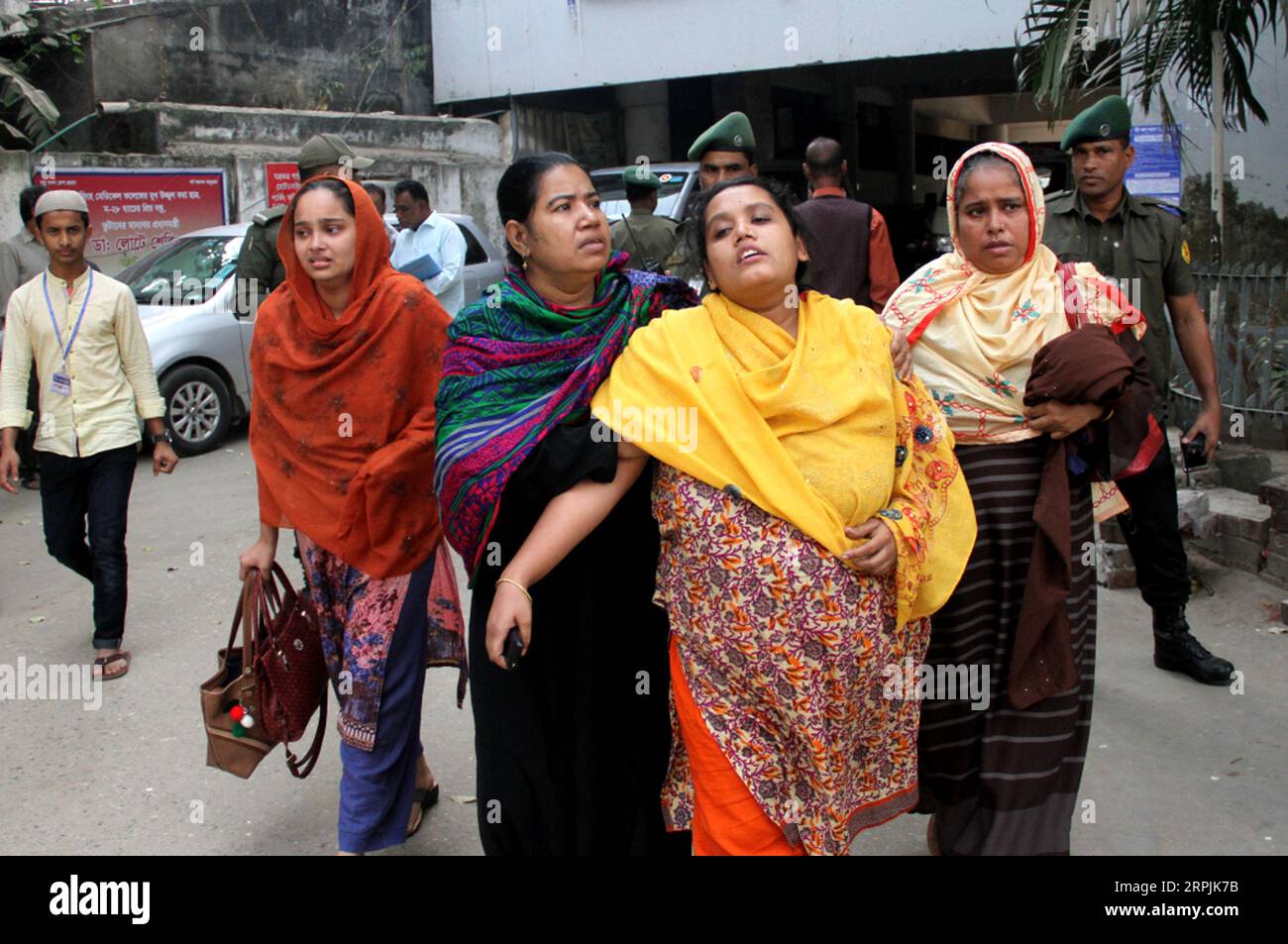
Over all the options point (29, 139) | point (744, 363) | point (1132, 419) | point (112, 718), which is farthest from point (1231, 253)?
point (29, 139)

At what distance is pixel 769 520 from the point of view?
2385mm

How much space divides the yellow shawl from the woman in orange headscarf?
2.97 feet

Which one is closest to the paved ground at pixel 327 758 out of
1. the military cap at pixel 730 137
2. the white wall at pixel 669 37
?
the military cap at pixel 730 137

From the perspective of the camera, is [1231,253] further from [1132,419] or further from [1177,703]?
[1132,419]

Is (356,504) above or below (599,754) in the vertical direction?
above

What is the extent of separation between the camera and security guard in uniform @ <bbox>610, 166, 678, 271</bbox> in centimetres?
655

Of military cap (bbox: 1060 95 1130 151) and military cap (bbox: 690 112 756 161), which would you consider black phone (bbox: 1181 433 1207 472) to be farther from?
military cap (bbox: 690 112 756 161)

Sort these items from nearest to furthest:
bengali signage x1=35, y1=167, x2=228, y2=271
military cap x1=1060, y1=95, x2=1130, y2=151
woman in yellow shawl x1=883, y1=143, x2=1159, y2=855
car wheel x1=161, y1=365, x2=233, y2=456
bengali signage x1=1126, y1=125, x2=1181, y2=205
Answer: woman in yellow shawl x1=883, y1=143, x2=1159, y2=855 < military cap x1=1060, y1=95, x2=1130, y2=151 < bengali signage x1=1126, y1=125, x2=1181, y2=205 < car wheel x1=161, y1=365, x2=233, y2=456 < bengali signage x1=35, y1=167, x2=228, y2=271

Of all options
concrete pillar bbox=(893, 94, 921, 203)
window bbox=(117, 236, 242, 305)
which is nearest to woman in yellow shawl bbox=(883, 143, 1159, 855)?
window bbox=(117, 236, 242, 305)

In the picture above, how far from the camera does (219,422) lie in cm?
888
